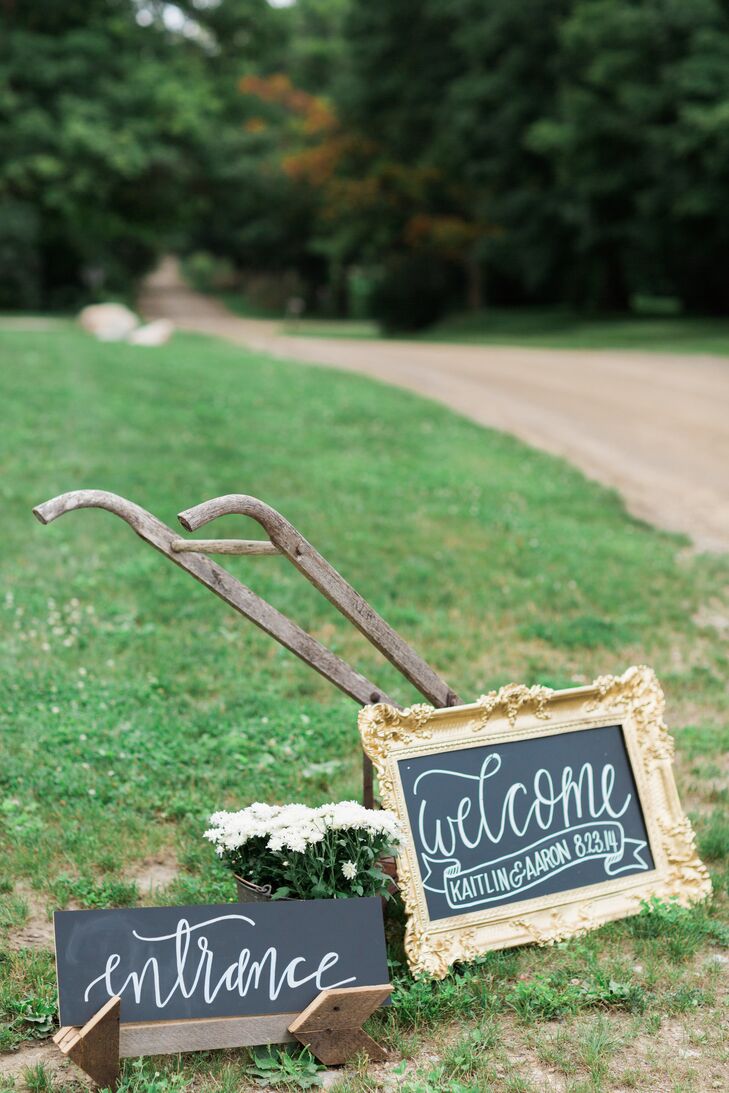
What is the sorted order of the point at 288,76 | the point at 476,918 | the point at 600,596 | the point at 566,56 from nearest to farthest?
1. the point at 476,918
2. the point at 600,596
3. the point at 566,56
4. the point at 288,76

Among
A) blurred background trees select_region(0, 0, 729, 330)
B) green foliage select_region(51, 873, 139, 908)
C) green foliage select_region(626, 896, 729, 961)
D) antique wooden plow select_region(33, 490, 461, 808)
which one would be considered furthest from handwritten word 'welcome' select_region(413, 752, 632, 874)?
blurred background trees select_region(0, 0, 729, 330)

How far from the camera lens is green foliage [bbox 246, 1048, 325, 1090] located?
Answer: 286 cm

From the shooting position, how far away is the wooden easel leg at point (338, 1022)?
2.93 m

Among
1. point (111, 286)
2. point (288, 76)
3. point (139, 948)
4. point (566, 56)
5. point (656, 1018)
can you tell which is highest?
point (288, 76)

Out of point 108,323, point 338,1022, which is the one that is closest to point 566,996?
point 338,1022

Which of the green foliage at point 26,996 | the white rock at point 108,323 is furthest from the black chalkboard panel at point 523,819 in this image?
the white rock at point 108,323

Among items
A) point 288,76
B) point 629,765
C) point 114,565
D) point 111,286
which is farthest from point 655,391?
point 288,76

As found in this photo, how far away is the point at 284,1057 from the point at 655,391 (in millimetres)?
14714

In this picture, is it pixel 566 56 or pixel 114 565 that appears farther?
pixel 566 56

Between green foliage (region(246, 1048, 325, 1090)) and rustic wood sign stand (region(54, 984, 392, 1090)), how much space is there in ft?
0.10

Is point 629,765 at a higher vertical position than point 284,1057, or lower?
higher

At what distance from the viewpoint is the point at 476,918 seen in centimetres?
343

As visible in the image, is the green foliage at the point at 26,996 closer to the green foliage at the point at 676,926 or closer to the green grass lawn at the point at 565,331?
the green foliage at the point at 676,926

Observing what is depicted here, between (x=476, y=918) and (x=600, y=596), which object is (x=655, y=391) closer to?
(x=600, y=596)
